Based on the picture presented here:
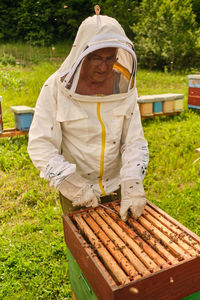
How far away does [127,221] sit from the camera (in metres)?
1.75

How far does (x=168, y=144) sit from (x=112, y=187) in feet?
10.6

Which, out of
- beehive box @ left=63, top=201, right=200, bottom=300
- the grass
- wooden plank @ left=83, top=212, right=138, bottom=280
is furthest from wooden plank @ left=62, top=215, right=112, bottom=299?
the grass

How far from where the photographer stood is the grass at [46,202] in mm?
2576

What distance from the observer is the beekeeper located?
1.72 meters

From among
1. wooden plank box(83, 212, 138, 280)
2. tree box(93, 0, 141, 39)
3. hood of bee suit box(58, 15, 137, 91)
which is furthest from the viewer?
tree box(93, 0, 141, 39)

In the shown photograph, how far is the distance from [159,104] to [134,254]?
535 centimetres

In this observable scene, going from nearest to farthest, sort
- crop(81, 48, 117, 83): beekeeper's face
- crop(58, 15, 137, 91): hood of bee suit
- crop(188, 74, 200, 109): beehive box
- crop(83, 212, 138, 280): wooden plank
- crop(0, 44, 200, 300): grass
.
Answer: crop(83, 212, 138, 280): wooden plank < crop(58, 15, 137, 91): hood of bee suit < crop(81, 48, 117, 83): beekeeper's face < crop(0, 44, 200, 300): grass < crop(188, 74, 200, 109): beehive box

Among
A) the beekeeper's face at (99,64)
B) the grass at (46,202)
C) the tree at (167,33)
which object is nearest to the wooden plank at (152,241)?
the beekeeper's face at (99,64)

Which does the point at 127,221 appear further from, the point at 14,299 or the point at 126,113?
the point at 14,299

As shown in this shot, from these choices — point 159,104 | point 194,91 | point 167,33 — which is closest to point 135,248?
point 159,104

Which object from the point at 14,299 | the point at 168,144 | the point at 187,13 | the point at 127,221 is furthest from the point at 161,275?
the point at 187,13

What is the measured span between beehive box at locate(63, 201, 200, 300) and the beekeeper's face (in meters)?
0.83

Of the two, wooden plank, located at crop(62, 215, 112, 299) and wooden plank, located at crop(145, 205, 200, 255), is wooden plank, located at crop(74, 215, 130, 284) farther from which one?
wooden plank, located at crop(145, 205, 200, 255)

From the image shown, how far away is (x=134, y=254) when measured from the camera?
4.78 feet
